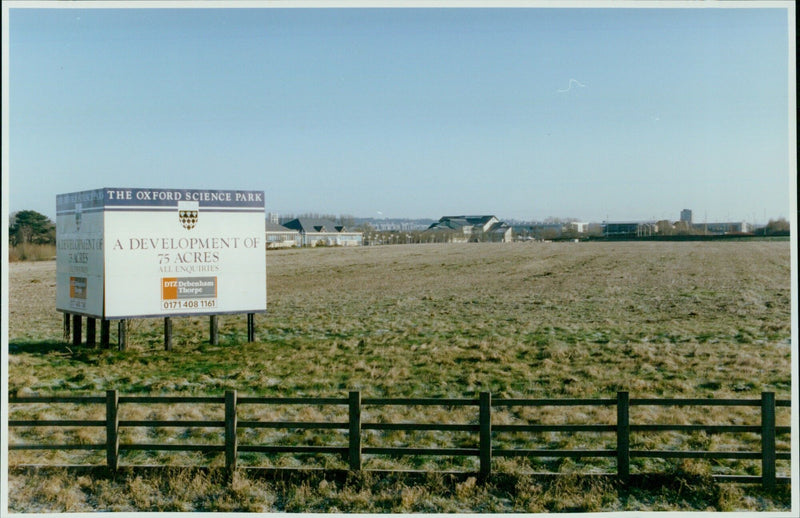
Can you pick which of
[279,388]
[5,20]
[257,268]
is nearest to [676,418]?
[279,388]

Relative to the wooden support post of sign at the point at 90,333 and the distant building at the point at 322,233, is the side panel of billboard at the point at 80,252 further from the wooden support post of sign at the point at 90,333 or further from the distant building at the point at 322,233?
the distant building at the point at 322,233

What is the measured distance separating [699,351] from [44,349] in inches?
696

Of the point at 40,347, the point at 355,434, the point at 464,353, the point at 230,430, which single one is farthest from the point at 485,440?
the point at 40,347

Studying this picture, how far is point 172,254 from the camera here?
1745cm

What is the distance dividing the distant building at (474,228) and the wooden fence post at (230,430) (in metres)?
51.3

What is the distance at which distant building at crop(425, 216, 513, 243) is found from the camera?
62.2 meters

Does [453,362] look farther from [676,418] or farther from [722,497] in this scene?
[722,497]

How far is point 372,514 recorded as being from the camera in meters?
8.67

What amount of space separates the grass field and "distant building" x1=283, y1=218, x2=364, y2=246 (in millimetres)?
23072

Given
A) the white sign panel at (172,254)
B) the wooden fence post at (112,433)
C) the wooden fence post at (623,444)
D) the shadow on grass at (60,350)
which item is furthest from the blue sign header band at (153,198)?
the wooden fence post at (623,444)

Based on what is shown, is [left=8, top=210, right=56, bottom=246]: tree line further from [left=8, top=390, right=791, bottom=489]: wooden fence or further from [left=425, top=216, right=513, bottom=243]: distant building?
[left=425, top=216, right=513, bottom=243]: distant building

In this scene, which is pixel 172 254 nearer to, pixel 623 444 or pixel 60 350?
pixel 60 350

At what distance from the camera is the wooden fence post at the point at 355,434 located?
31.0ft

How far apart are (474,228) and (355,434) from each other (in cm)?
5456
